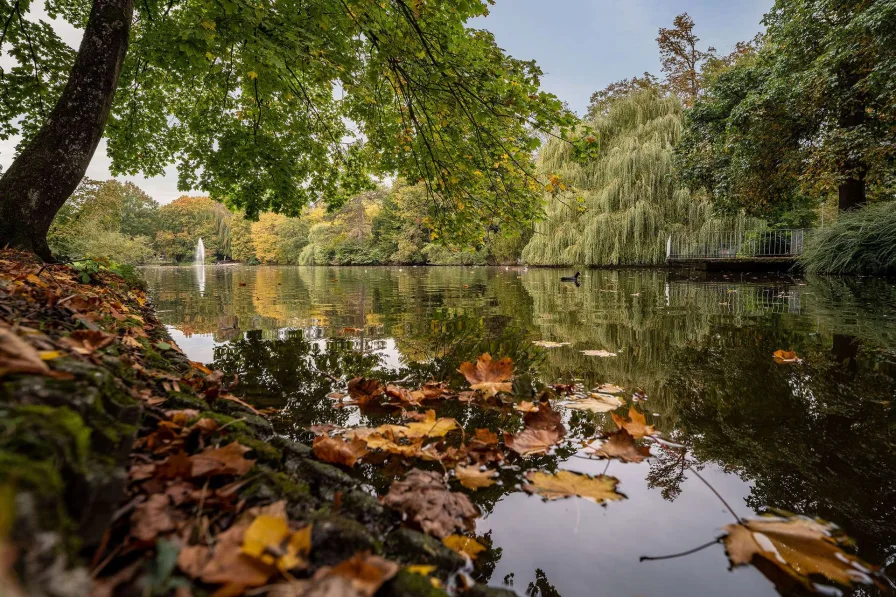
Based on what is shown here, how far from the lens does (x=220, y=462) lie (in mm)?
837

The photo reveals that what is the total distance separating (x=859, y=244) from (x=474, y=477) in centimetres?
1186

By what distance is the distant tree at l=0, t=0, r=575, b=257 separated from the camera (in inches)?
118

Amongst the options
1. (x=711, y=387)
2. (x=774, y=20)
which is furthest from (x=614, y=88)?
(x=711, y=387)

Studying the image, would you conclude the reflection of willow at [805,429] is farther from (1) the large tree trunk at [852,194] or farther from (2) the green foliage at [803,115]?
(1) the large tree trunk at [852,194]

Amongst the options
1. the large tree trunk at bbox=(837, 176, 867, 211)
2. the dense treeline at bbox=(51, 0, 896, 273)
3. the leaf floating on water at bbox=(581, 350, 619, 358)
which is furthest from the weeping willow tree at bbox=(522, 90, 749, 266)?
the leaf floating on water at bbox=(581, 350, 619, 358)

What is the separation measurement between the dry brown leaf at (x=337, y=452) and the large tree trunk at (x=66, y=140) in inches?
147

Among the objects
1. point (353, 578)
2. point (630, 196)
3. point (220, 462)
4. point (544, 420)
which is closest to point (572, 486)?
point (544, 420)

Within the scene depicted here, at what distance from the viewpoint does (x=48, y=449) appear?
0.53 metres

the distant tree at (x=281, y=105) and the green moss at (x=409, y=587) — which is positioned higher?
the distant tree at (x=281, y=105)

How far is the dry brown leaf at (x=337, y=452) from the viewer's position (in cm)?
123

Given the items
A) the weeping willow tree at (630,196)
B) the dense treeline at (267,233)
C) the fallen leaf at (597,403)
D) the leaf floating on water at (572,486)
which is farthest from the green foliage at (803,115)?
the leaf floating on water at (572,486)

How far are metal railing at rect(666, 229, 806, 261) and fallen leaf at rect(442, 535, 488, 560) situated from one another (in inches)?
545

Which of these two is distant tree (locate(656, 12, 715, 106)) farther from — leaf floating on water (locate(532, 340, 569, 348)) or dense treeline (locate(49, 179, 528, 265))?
leaf floating on water (locate(532, 340, 569, 348))

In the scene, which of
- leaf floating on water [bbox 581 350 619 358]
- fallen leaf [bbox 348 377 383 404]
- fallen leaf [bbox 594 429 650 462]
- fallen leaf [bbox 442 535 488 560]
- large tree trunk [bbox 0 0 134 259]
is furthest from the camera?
large tree trunk [bbox 0 0 134 259]
